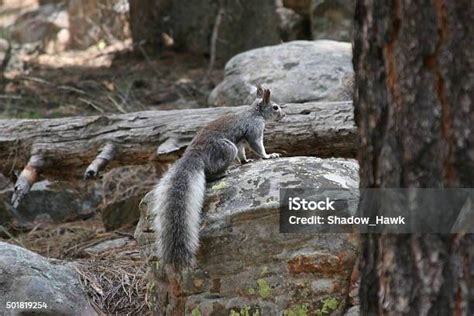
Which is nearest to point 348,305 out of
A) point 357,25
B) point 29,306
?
point 29,306

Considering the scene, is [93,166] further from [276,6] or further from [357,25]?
[276,6]

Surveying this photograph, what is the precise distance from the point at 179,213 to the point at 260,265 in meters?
0.48

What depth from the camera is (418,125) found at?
2.67 m

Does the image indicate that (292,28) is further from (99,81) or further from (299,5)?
(99,81)

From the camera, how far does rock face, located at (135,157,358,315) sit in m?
4.56

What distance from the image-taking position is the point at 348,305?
456cm

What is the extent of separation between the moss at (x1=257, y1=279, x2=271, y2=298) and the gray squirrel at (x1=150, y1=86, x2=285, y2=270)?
36 centimetres

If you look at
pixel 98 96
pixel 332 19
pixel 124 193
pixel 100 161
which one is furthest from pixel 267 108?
pixel 332 19

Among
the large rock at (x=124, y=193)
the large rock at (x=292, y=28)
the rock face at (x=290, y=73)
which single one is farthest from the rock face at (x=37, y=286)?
the large rock at (x=292, y=28)

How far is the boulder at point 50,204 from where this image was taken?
817 cm

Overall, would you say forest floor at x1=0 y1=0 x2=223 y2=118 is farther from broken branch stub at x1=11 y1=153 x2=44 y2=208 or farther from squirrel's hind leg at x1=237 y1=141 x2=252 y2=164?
squirrel's hind leg at x1=237 y1=141 x2=252 y2=164

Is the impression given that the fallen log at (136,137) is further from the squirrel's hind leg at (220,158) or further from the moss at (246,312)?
the moss at (246,312)

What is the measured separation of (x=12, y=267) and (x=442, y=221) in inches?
126

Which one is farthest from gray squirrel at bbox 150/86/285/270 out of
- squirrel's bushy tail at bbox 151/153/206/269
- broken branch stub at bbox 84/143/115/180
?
broken branch stub at bbox 84/143/115/180
